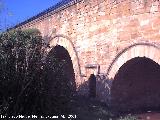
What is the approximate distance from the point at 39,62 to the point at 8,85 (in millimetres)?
1005

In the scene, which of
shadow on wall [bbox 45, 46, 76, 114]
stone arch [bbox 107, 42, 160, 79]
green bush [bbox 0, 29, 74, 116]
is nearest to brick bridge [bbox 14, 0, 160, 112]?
stone arch [bbox 107, 42, 160, 79]

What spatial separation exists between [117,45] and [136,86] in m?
1.74

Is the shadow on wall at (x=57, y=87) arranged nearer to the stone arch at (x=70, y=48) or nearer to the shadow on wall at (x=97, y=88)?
the shadow on wall at (x=97, y=88)

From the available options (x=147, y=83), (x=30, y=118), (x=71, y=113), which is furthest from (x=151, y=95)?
(x=30, y=118)

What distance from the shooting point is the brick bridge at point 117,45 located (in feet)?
33.1

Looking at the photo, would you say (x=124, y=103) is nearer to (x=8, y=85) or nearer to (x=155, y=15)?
(x=155, y=15)

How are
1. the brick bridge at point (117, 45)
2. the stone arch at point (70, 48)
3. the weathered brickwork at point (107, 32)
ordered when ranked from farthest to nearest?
the stone arch at point (70, 48) → the brick bridge at point (117, 45) → the weathered brickwork at point (107, 32)

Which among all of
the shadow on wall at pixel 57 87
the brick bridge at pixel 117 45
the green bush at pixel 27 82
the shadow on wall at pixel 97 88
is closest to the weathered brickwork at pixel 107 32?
the brick bridge at pixel 117 45

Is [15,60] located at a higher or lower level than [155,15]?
lower

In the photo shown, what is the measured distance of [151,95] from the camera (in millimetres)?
12844

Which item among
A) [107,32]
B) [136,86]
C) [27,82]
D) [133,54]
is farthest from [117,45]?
Result: [27,82]

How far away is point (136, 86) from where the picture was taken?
12164 mm

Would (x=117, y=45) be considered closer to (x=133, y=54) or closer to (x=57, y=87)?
(x=133, y=54)

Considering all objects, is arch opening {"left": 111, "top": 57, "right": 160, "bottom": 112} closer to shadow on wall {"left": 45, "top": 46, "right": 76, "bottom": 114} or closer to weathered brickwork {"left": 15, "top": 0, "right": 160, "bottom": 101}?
weathered brickwork {"left": 15, "top": 0, "right": 160, "bottom": 101}
